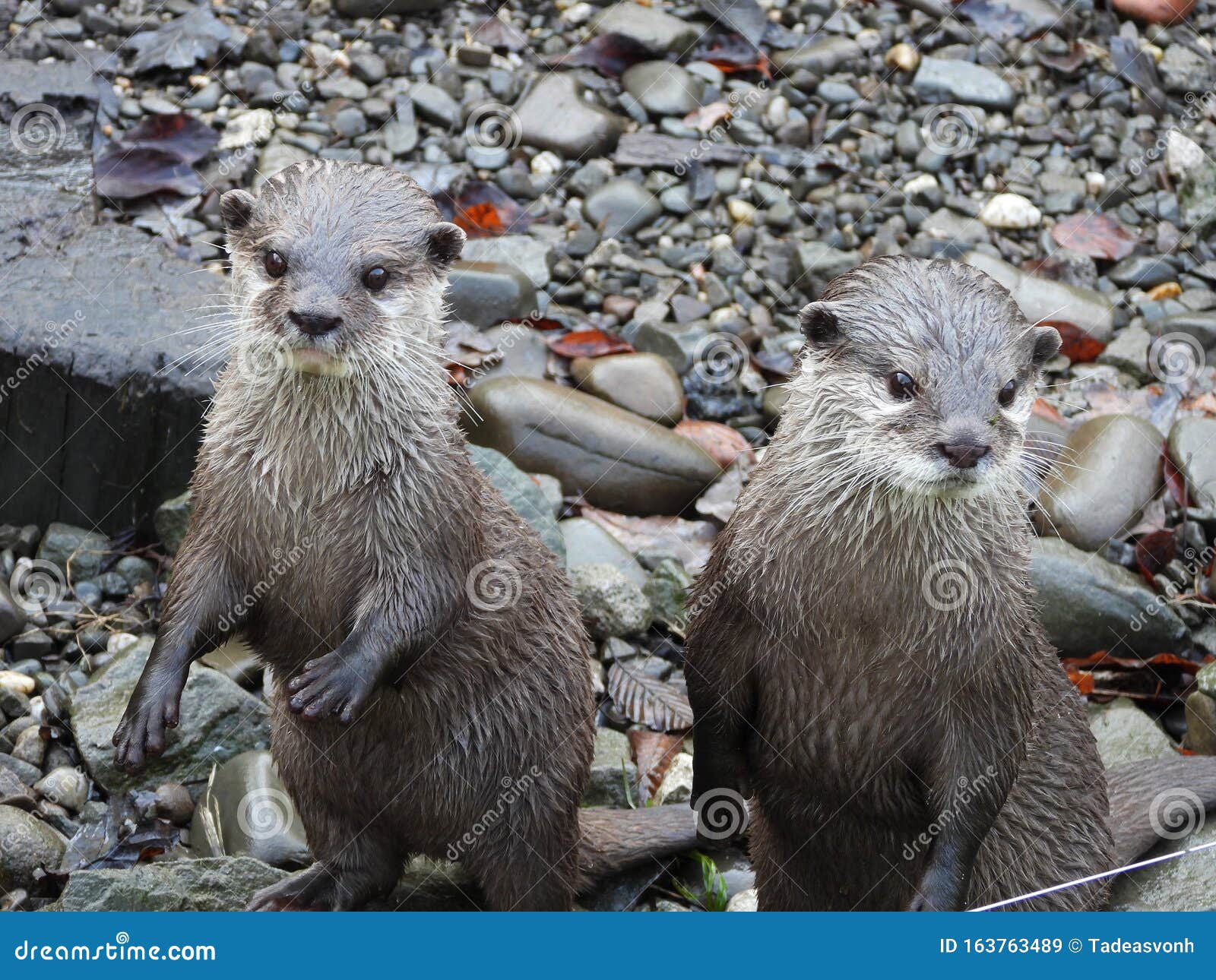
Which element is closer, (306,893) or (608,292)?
(306,893)

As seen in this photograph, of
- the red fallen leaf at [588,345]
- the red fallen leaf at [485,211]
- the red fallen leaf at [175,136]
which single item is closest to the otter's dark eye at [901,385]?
the red fallen leaf at [588,345]

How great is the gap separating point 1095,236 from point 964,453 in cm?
370

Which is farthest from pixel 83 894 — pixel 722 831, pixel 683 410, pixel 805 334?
pixel 683 410

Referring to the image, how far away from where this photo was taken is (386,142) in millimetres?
6234

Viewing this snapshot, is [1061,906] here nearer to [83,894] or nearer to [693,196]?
[83,894]

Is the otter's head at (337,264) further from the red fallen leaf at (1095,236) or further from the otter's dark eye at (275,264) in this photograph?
the red fallen leaf at (1095,236)

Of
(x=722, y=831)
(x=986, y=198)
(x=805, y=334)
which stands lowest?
(x=722, y=831)

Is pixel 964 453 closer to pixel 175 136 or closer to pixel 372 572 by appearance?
pixel 372 572

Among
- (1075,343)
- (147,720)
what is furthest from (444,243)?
(1075,343)

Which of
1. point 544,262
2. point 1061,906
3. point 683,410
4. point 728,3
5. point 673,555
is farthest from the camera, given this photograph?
point 728,3

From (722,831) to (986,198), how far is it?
3.48 meters

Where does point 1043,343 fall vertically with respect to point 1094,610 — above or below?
above

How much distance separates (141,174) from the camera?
5.95 metres

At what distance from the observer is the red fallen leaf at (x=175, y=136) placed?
6.03 metres
